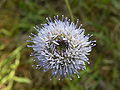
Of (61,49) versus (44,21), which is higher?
(44,21)

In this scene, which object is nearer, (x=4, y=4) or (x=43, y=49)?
(x=43, y=49)

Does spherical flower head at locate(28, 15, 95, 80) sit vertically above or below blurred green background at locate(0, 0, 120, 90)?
below

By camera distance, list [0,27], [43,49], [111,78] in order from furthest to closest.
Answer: [0,27], [111,78], [43,49]

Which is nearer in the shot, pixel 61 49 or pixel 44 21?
pixel 61 49

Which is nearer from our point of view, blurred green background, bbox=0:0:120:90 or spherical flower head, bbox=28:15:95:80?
spherical flower head, bbox=28:15:95:80

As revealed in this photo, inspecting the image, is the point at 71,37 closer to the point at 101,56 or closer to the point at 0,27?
the point at 101,56

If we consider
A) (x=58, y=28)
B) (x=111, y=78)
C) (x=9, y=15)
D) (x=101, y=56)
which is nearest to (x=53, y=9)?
(x=9, y=15)
